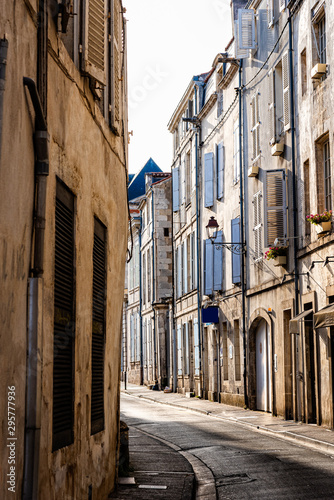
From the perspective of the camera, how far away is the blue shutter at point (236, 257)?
25.8 metres

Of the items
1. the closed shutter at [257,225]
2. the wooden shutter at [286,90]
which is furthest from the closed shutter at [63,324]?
the closed shutter at [257,225]

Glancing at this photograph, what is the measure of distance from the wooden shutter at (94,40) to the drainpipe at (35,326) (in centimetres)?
219

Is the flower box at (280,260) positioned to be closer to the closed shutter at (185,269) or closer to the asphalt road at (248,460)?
the asphalt road at (248,460)

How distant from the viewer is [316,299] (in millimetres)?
18047

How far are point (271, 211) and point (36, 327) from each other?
15383mm

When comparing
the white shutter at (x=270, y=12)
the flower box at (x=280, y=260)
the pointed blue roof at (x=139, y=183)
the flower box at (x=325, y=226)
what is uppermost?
the pointed blue roof at (x=139, y=183)

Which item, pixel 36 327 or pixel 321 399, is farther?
pixel 321 399

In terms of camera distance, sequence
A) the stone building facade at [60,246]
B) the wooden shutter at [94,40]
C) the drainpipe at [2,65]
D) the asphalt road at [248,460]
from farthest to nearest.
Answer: the asphalt road at [248,460], the wooden shutter at [94,40], the stone building facade at [60,246], the drainpipe at [2,65]

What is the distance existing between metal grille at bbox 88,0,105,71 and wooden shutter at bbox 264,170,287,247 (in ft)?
39.6

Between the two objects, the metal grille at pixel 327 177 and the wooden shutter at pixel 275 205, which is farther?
the wooden shutter at pixel 275 205

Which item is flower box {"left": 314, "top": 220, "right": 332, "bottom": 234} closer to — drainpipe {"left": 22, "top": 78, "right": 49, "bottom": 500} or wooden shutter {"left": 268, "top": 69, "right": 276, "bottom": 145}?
wooden shutter {"left": 268, "top": 69, "right": 276, "bottom": 145}

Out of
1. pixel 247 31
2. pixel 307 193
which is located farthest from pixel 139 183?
pixel 307 193

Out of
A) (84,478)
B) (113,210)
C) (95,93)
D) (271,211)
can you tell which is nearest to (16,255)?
(84,478)

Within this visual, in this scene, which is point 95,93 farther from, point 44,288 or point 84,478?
point 84,478
